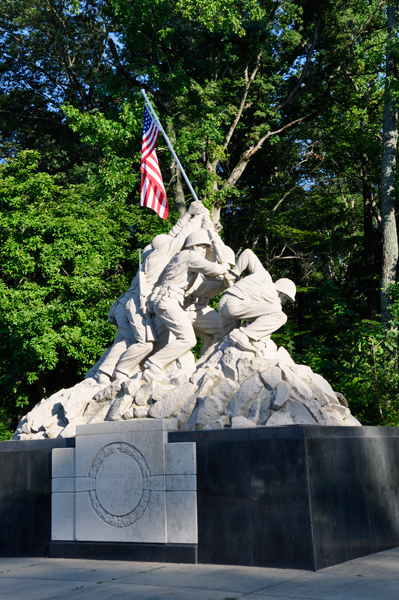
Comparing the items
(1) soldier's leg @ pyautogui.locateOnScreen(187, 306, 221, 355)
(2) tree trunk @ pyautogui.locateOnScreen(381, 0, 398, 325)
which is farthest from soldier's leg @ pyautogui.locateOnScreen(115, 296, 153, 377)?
(2) tree trunk @ pyautogui.locateOnScreen(381, 0, 398, 325)

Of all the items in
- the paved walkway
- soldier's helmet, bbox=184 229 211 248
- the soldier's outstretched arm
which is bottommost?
the paved walkway

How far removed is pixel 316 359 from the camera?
14.1 meters

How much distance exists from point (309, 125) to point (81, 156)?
26.2ft

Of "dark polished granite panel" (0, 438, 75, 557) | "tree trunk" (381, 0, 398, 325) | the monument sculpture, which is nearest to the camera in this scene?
the monument sculpture

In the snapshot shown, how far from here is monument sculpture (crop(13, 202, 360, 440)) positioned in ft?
24.0

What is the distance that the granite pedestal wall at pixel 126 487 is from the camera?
277 inches

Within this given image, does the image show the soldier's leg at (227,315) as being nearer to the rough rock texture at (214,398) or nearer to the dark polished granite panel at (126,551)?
the rough rock texture at (214,398)

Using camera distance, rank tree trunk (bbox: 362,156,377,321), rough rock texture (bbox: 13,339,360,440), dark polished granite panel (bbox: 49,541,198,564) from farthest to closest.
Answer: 1. tree trunk (bbox: 362,156,377,321)
2. rough rock texture (bbox: 13,339,360,440)
3. dark polished granite panel (bbox: 49,541,198,564)

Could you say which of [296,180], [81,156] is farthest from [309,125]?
[81,156]

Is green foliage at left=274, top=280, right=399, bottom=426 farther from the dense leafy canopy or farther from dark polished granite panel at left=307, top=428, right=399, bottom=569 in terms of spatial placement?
dark polished granite panel at left=307, top=428, right=399, bottom=569

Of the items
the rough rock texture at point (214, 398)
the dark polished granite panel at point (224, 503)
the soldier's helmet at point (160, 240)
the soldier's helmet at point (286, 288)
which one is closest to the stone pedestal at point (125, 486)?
the dark polished granite panel at point (224, 503)

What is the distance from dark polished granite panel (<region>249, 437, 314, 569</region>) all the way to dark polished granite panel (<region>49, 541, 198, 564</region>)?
32.9 inches

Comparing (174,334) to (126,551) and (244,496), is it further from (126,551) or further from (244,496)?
(126,551)

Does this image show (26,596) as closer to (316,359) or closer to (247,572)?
(247,572)
